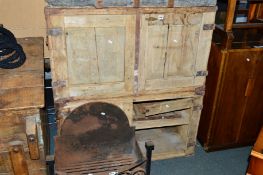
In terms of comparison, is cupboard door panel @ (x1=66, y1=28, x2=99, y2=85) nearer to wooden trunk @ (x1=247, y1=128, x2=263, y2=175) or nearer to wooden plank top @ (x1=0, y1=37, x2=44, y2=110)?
wooden plank top @ (x1=0, y1=37, x2=44, y2=110)

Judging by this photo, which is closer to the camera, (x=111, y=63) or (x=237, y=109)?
(x=111, y=63)

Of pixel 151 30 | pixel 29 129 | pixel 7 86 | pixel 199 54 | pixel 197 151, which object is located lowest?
pixel 197 151

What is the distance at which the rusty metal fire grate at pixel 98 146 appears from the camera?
1951 millimetres

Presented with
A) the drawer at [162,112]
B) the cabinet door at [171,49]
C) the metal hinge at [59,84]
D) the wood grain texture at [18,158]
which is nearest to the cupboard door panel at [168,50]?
the cabinet door at [171,49]

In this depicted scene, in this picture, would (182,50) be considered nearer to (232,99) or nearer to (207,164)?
(232,99)

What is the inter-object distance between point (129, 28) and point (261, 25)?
1.30 m

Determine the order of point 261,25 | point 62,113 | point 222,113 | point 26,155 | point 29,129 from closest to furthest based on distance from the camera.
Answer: point 29,129, point 26,155, point 62,113, point 261,25, point 222,113

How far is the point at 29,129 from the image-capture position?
6.32 feet

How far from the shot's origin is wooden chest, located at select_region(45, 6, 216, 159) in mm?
2270

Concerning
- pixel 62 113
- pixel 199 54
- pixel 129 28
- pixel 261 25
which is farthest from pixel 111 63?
pixel 261 25

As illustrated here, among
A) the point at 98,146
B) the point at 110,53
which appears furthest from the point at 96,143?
the point at 110,53

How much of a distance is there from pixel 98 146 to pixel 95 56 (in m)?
0.74

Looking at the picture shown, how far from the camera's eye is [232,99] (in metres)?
2.98

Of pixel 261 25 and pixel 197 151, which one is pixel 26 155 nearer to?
pixel 197 151
